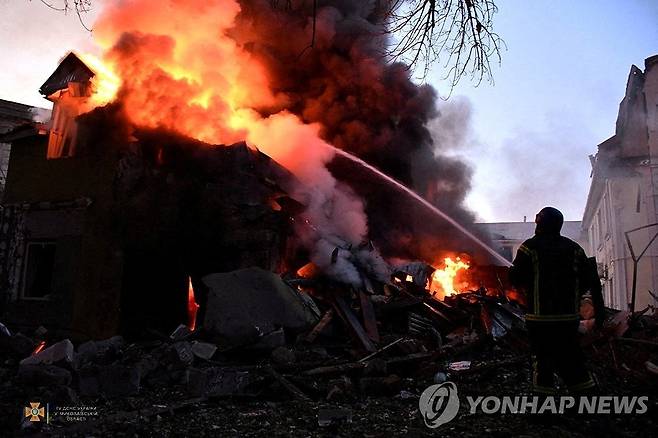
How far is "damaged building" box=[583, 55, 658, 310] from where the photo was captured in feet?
54.2

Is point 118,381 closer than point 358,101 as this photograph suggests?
Yes

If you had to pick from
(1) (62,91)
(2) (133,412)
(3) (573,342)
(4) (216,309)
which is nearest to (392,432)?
(3) (573,342)

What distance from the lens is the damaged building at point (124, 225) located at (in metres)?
9.11

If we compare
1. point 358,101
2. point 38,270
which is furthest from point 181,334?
point 358,101

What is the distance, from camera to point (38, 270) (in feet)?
34.6

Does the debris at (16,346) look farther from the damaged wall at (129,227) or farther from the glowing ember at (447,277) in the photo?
the glowing ember at (447,277)

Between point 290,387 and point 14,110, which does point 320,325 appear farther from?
point 14,110

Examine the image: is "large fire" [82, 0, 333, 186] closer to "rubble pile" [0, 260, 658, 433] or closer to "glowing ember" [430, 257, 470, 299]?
"rubble pile" [0, 260, 658, 433]

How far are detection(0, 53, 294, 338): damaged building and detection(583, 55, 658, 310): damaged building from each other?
43.9 feet

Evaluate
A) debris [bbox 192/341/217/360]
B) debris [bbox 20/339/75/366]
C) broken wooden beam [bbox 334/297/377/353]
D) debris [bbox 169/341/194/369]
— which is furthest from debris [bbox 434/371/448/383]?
debris [bbox 20/339/75/366]

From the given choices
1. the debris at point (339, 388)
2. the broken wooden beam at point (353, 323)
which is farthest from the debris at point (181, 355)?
the broken wooden beam at point (353, 323)

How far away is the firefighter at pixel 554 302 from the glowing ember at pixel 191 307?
23.6ft

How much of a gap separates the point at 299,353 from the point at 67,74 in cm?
972

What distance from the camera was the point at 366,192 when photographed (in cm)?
1762
